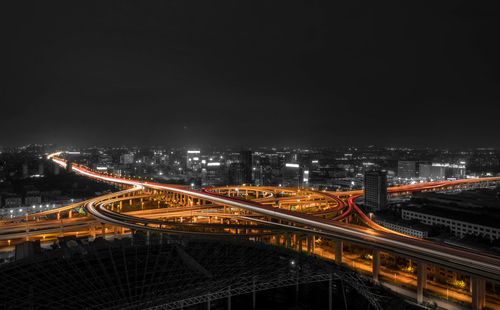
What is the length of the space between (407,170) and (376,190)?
33.8 meters

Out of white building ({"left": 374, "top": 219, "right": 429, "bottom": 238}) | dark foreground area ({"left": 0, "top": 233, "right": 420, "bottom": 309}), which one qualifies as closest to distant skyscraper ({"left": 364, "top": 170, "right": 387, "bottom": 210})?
white building ({"left": 374, "top": 219, "right": 429, "bottom": 238})

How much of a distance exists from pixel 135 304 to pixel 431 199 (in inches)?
1302

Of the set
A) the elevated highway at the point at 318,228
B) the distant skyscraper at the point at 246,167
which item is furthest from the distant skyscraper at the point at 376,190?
the distant skyscraper at the point at 246,167

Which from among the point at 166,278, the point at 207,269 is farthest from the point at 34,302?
the point at 207,269

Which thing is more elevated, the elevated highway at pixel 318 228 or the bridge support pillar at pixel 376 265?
the elevated highway at pixel 318 228

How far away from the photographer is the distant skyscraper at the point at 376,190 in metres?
31.1

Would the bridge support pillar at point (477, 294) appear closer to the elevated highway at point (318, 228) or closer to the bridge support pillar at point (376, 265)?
the elevated highway at point (318, 228)

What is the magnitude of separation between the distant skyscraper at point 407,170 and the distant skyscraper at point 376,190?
30940 millimetres

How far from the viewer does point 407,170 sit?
59.9m

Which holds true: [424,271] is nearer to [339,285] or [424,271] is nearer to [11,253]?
[339,285]

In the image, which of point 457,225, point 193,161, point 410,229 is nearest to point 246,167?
point 193,161

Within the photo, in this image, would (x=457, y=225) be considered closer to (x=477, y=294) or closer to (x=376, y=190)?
(x=376, y=190)

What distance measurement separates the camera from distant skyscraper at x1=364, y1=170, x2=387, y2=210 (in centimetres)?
3108

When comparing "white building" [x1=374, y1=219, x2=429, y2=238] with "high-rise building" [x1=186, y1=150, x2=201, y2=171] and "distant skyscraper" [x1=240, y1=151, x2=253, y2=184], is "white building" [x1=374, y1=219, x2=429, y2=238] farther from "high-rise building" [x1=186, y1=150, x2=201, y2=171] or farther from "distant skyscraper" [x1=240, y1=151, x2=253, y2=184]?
"high-rise building" [x1=186, y1=150, x2=201, y2=171]
